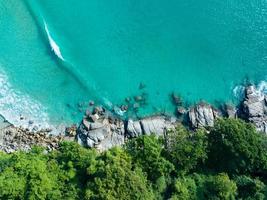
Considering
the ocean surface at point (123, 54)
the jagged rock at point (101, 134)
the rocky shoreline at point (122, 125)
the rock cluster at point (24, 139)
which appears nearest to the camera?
the jagged rock at point (101, 134)

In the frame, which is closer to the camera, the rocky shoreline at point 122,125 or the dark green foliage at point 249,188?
the dark green foliage at point 249,188

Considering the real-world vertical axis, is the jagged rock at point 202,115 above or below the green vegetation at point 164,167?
above

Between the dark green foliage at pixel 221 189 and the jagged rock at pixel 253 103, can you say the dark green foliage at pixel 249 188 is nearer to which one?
the dark green foliage at pixel 221 189

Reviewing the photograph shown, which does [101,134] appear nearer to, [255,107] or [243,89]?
[243,89]

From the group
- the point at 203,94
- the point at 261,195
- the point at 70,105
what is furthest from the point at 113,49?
the point at 261,195

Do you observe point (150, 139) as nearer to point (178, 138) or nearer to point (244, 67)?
point (178, 138)

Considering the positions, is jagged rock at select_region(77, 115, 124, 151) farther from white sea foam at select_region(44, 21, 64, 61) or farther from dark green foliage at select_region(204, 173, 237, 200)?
dark green foliage at select_region(204, 173, 237, 200)

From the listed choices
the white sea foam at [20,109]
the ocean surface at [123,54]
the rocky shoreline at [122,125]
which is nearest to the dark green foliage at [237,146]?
the rocky shoreline at [122,125]

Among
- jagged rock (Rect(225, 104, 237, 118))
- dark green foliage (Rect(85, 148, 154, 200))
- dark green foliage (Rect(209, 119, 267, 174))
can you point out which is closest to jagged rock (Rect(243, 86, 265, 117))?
jagged rock (Rect(225, 104, 237, 118))
